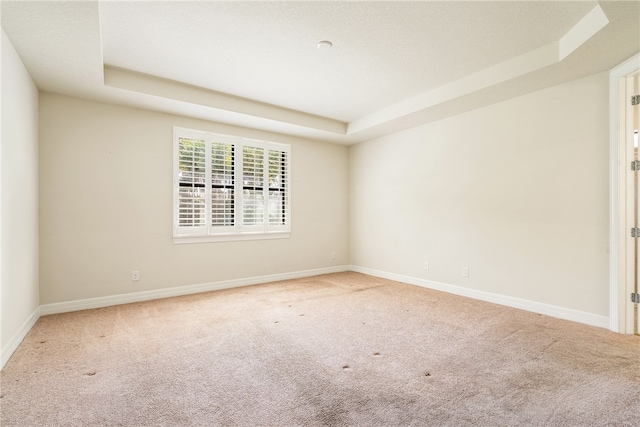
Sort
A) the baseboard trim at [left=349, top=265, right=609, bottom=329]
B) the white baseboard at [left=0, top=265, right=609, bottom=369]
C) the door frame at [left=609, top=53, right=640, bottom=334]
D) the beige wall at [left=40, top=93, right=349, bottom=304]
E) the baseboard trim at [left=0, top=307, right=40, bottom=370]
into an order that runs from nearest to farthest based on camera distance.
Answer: the baseboard trim at [left=0, top=307, right=40, bottom=370] → the door frame at [left=609, top=53, right=640, bottom=334] → the white baseboard at [left=0, top=265, right=609, bottom=369] → the baseboard trim at [left=349, top=265, right=609, bottom=329] → the beige wall at [left=40, top=93, right=349, bottom=304]

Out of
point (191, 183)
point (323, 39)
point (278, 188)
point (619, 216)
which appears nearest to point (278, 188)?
point (278, 188)

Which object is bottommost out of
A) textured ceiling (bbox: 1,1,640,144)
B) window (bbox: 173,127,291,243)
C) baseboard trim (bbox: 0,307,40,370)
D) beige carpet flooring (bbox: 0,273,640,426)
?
beige carpet flooring (bbox: 0,273,640,426)

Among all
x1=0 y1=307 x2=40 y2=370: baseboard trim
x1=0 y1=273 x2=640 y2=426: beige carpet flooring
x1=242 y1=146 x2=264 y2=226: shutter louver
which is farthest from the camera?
x1=242 y1=146 x2=264 y2=226: shutter louver

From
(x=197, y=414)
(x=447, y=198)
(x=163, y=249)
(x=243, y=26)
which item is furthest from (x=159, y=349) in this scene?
(x=447, y=198)

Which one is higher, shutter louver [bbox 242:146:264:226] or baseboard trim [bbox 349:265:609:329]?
shutter louver [bbox 242:146:264:226]

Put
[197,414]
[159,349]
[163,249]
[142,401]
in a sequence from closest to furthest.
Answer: [197,414] → [142,401] → [159,349] → [163,249]

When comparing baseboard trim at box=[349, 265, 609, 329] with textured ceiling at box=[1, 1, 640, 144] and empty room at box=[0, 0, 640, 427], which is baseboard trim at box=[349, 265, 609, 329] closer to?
empty room at box=[0, 0, 640, 427]

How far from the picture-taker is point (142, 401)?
1860mm

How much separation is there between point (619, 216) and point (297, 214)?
13.9 ft

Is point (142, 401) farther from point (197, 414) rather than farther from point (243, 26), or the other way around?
point (243, 26)

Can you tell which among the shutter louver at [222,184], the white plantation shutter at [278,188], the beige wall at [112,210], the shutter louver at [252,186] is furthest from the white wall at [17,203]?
the white plantation shutter at [278,188]

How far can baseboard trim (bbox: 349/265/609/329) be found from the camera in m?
3.16

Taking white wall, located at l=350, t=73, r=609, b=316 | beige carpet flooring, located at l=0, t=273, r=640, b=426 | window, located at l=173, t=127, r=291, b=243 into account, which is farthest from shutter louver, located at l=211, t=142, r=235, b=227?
white wall, located at l=350, t=73, r=609, b=316

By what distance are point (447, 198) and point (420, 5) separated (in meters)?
2.80
